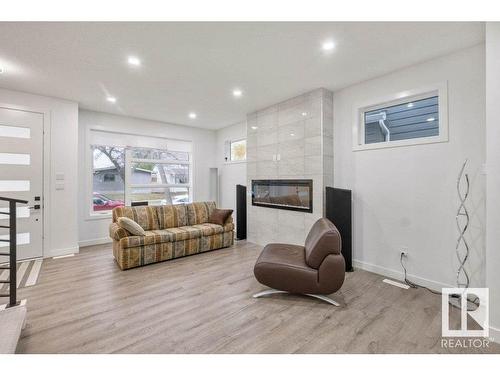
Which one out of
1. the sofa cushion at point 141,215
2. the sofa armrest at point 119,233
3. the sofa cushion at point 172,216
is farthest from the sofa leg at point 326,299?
the sofa cushion at point 141,215

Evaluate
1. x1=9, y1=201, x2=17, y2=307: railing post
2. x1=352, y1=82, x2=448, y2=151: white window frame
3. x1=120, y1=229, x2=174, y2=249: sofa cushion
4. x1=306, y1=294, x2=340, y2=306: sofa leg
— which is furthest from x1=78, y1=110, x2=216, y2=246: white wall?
x1=306, y1=294, x2=340, y2=306: sofa leg

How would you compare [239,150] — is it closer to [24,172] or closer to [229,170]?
[229,170]

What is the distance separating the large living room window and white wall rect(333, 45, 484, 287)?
4.19 m

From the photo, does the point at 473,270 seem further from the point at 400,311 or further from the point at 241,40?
the point at 241,40

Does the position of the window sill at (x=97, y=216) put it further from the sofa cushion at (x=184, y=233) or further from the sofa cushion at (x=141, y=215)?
the sofa cushion at (x=184, y=233)

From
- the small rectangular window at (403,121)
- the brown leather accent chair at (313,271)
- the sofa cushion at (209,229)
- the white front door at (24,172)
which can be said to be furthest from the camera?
the sofa cushion at (209,229)

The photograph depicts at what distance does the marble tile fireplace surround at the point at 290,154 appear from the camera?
12.4 ft

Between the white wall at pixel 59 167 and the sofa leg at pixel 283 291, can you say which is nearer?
the sofa leg at pixel 283 291

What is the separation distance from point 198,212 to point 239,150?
6.89 ft

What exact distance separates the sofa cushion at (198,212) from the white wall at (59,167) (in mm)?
2058

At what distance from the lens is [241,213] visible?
206 inches
